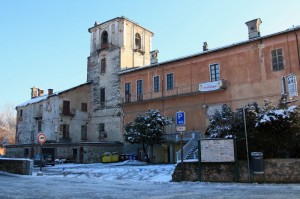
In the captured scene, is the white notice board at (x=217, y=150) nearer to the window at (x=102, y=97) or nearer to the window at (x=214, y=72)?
the window at (x=214, y=72)

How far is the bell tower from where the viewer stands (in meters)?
39.6

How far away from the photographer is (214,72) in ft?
103

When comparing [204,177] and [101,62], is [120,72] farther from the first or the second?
[204,177]

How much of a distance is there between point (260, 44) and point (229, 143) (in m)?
15.6

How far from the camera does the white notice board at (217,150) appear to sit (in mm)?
15695

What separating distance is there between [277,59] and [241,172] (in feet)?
50.6

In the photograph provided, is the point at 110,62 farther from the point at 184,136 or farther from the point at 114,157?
the point at 184,136

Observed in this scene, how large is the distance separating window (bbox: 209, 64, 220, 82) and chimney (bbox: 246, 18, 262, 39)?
4023 mm

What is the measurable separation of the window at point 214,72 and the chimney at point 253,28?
402 cm

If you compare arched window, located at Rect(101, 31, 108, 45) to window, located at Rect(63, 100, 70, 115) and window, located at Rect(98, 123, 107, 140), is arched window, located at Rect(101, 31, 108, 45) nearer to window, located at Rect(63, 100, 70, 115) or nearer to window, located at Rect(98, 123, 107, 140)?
window, located at Rect(63, 100, 70, 115)

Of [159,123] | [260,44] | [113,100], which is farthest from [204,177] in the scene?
[113,100]

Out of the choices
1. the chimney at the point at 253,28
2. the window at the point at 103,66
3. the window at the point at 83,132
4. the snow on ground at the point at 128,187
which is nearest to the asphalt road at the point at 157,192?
the snow on ground at the point at 128,187

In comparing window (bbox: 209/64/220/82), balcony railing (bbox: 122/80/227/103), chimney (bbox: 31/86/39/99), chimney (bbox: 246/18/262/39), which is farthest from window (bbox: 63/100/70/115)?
chimney (bbox: 246/18/262/39)

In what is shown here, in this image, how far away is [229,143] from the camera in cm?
1583
